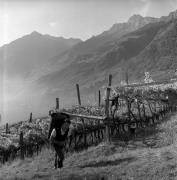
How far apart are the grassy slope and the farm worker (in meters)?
0.57

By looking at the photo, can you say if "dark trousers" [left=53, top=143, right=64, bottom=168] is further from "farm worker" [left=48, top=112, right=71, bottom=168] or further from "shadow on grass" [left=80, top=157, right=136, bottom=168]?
"shadow on grass" [left=80, top=157, right=136, bottom=168]

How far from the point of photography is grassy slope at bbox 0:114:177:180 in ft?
35.5

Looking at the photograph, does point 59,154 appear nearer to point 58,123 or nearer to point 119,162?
point 58,123

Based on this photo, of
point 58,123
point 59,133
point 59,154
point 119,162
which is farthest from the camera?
point 58,123

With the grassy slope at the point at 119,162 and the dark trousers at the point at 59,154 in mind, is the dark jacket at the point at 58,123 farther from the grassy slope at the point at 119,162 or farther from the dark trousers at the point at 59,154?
the grassy slope at the point at 119,162

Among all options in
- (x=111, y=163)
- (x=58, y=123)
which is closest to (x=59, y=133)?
(x=58, y=123)

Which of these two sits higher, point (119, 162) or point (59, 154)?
point (59, 154)

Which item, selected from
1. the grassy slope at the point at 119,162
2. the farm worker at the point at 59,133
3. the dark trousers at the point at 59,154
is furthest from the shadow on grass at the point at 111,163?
the farm worker at the point at 59,133

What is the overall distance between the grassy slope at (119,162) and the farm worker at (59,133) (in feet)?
1.88

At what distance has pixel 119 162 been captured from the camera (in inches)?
508

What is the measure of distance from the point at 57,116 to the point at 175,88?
31944 mm

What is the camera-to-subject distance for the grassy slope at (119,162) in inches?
426

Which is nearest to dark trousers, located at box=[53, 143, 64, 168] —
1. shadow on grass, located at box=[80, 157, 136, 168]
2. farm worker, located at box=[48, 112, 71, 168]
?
farm worker, located at box=[48, 112, 71, 168]

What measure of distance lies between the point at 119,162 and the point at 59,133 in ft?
9.38
